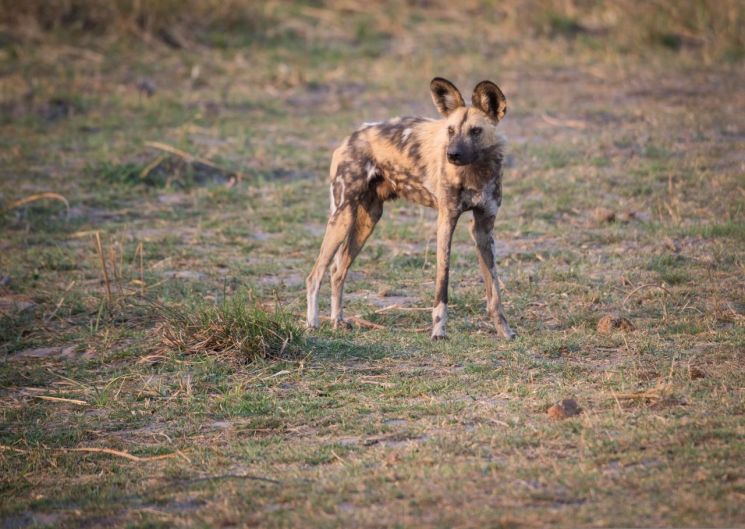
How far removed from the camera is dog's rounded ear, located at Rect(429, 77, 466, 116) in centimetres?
587

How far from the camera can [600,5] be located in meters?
15.0

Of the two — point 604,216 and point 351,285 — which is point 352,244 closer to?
point 351,285

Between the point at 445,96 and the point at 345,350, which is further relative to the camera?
the point at 445,96

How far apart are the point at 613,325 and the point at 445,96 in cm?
160

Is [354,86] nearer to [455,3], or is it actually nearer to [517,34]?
[517,34]

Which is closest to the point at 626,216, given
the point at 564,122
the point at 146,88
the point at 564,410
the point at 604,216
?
the point at 604,216

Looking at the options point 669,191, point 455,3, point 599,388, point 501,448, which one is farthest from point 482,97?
point 455,3

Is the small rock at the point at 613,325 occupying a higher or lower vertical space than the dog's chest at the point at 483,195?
lower

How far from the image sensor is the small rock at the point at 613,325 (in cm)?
581

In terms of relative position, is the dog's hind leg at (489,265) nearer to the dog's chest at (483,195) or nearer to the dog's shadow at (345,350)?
the dog's chest at (483,195)

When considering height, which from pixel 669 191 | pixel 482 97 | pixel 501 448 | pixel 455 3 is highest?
pixel 455 3

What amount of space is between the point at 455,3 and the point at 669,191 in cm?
848

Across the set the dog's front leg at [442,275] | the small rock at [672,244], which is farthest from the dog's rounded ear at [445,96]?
the small rock at [672,244]

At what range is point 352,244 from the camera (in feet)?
21.4
